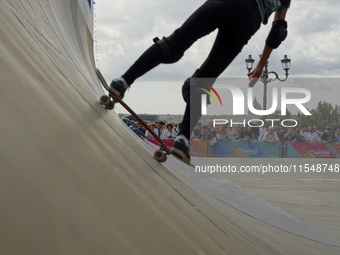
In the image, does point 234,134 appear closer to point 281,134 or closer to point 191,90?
point 281,134

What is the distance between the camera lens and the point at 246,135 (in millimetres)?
10547

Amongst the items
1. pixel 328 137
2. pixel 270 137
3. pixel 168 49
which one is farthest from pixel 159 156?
pixel 328 137

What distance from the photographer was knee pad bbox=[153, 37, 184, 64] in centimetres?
152

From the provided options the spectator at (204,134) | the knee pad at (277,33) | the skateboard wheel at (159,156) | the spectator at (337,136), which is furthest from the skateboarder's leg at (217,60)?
the spectator at (337,136)

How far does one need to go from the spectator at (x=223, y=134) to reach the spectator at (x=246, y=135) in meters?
0.38

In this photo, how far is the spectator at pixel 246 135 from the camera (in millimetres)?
10477

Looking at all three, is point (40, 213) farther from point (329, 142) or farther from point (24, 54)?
point (329, 142)

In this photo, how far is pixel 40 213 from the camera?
1.49ft

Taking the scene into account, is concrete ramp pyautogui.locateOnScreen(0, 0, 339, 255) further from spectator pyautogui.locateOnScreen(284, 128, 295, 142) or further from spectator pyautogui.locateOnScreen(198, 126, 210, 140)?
spectator pyautogui.locateOnScreen(284, 128, 295, 142)

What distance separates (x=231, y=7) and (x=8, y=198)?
1255mm

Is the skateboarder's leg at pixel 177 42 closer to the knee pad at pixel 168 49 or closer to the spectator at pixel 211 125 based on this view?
the knee pad at pixel 168 49

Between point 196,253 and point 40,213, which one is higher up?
point 40,213

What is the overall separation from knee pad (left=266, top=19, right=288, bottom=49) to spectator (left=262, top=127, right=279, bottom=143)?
8.95 metres

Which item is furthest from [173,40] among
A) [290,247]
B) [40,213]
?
[40,213]
